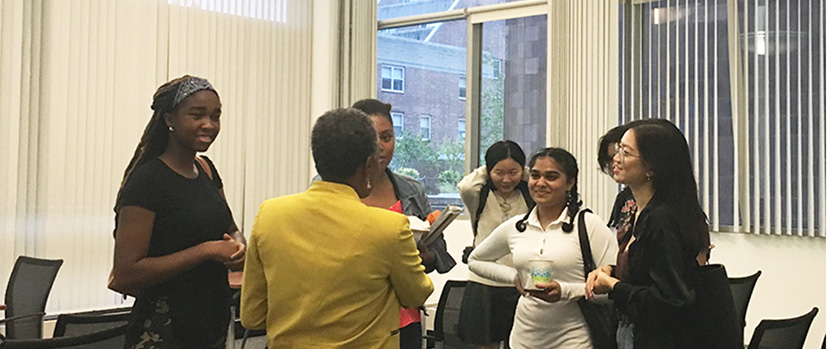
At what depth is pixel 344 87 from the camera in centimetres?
801

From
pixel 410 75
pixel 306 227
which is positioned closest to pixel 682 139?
pixel 306 227

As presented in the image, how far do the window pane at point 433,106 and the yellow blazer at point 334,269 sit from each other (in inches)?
221

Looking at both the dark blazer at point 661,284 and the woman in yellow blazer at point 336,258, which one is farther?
the dark blazer at point 661,284

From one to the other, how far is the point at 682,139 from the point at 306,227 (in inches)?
47.6

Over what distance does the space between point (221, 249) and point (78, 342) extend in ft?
1.34

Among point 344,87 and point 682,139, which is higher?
point 344,87

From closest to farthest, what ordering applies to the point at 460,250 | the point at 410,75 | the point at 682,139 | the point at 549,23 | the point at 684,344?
the point at 684,344 < the point at 682,139 < the point at 549,23 < the point at 460,250 < the point at 410,75

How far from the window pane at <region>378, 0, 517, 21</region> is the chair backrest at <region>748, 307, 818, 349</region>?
4.92m

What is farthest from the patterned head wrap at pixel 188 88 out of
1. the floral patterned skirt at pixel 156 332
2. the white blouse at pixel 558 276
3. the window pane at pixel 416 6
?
the window pane at pixel 416 6

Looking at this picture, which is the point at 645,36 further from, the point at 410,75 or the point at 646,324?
the point at 646,324

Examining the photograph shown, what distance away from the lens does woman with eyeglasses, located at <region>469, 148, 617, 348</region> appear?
2896 mm

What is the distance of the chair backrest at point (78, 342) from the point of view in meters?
1.89

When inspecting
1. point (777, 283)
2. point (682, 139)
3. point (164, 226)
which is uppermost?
point (682, 139)

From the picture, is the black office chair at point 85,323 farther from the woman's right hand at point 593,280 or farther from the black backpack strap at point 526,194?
the black backpack strap at point 526,194
